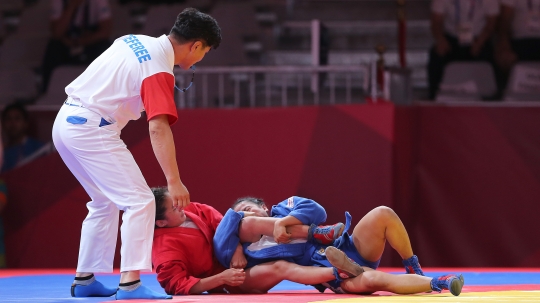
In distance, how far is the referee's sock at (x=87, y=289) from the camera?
12.7 ft

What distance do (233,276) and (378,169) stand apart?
2.76 meters

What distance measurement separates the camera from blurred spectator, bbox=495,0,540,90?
8.00 meters

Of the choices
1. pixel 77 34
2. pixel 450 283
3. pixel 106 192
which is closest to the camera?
pixel 450 283

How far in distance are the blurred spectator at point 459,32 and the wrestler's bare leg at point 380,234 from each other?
13.8 ft

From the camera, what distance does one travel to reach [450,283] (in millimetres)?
3332

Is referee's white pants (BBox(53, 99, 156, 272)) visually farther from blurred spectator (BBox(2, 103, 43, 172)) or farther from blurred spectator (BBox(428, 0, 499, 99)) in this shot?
blurred spectator (BBox(428, 0, 499, 99))

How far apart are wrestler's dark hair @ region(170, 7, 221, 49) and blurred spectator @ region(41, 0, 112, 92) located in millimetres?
4859

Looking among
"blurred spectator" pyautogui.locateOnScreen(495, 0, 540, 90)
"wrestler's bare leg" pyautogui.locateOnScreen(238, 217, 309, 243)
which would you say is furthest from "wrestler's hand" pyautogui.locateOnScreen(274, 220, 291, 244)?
"blurred spectator" pyautogui.locateOnScreen(495, 0, 540, 90)

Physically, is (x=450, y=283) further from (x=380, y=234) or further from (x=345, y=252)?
(x=345, y=252)

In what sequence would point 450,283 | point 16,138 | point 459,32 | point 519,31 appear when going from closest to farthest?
1. point 450,283
2. point 16,138
3. point 459,32
4. point 519,31

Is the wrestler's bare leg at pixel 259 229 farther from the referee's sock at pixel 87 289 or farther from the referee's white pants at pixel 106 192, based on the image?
the referee's sock at pixel 87 289

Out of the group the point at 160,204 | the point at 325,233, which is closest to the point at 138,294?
Answer: the point at 160,204

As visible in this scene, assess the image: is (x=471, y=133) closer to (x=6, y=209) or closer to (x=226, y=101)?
(x=226, y=101)

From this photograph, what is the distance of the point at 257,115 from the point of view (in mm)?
6574
